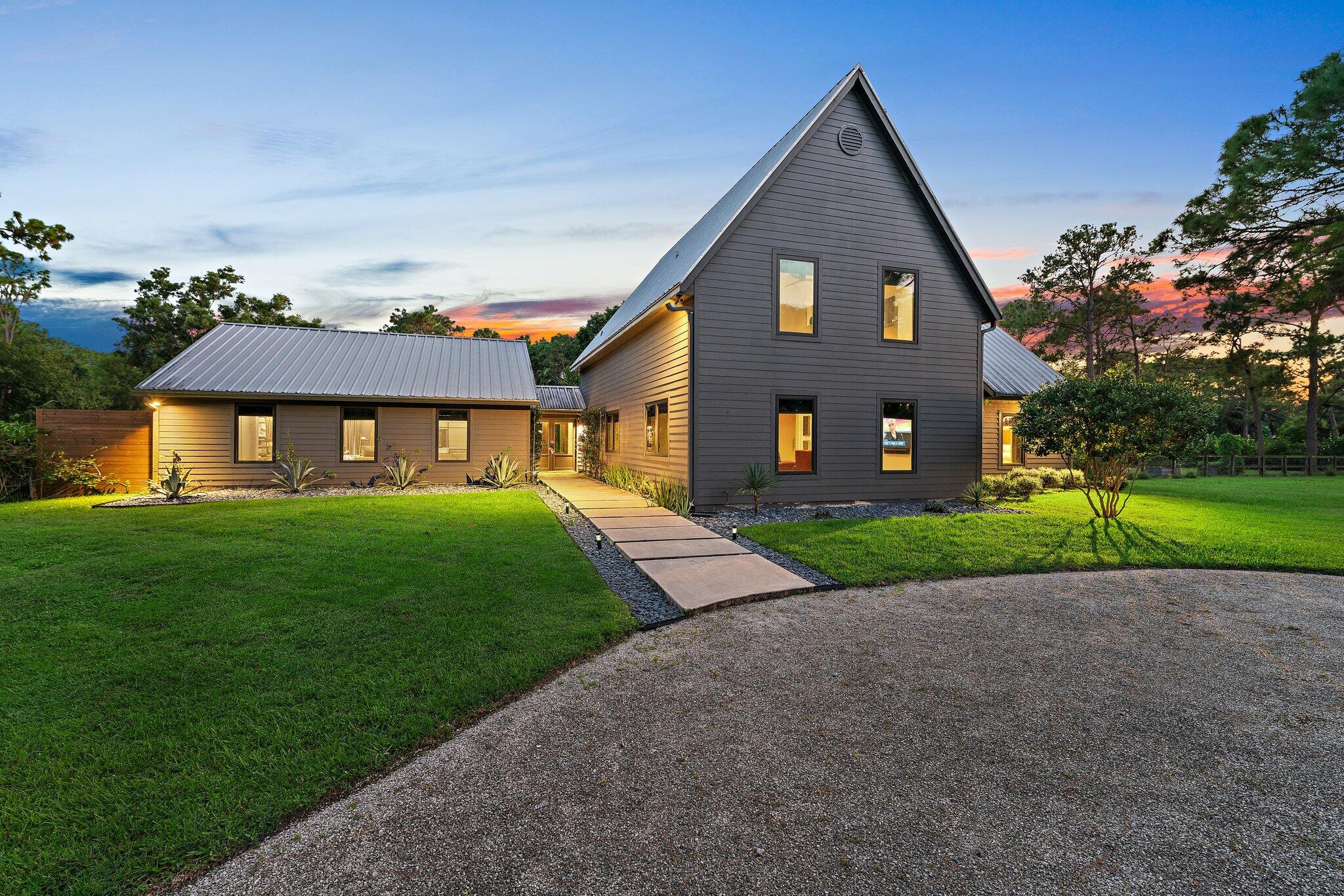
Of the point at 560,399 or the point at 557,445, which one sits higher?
the point at 560,399

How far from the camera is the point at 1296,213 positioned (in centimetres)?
1520

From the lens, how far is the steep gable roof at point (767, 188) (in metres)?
10.5

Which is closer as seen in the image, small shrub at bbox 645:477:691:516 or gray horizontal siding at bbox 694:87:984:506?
small shrub at bbox 645:477:691:516

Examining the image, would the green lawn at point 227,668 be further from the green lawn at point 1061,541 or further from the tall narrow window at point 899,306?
the tall narrow window at point 899,306

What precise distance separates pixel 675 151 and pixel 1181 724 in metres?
15.1

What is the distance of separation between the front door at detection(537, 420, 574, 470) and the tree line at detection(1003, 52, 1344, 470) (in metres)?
17.9

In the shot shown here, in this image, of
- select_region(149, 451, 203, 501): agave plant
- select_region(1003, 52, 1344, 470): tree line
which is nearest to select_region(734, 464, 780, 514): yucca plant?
select_region(1003, 52, 1344, 470): tree line

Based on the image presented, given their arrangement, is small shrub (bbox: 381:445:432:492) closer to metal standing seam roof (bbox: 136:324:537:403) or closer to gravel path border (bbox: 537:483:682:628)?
metal standing seam roof (bbox: 136:324:537:403)

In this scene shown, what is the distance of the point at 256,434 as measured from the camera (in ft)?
48.3

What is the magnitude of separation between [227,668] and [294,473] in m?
11.8

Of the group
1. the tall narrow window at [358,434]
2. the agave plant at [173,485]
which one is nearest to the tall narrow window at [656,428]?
the tall narrow window at [358,434]

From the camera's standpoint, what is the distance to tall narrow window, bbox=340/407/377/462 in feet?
48.4

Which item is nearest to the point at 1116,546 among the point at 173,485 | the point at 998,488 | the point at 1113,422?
the point at 1113,422

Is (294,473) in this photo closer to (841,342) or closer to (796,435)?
(796,435)
